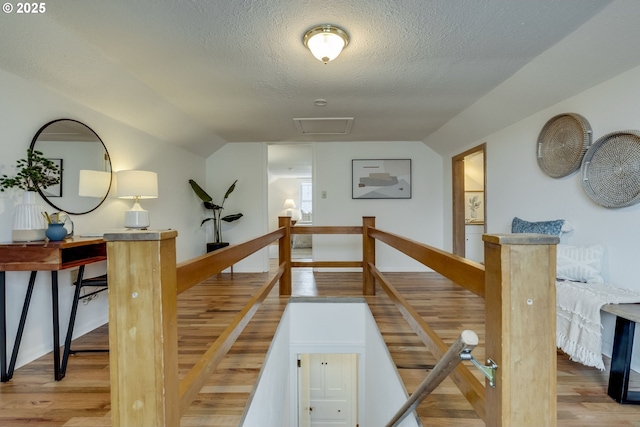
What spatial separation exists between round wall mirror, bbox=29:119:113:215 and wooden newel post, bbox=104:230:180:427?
1909 millimetres

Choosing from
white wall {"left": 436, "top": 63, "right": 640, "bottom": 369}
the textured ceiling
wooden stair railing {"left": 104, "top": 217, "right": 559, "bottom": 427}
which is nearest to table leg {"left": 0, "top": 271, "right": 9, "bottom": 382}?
the textured ceiling

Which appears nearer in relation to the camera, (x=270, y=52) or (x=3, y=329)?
(x=3, y=329)

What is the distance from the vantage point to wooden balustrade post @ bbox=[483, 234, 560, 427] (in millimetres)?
656

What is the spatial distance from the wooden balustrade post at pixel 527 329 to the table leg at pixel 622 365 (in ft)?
4.40

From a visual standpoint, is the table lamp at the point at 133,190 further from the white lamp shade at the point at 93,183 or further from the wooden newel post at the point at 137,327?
the wooden newel post at the point at 137,327

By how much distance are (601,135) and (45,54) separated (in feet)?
12.4

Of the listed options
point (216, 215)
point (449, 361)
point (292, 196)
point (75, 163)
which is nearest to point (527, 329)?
point (449, 361)

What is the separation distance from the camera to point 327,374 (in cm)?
390

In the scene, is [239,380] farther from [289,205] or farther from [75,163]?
[289,205]

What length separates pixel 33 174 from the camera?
1.73 m

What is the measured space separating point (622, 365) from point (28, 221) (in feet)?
11.6

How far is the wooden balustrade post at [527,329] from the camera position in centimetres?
66

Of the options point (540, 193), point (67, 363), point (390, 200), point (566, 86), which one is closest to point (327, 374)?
point (390, 200)

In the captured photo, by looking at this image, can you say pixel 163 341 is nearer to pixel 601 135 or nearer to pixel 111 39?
pixel 111 39
